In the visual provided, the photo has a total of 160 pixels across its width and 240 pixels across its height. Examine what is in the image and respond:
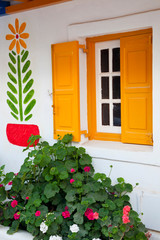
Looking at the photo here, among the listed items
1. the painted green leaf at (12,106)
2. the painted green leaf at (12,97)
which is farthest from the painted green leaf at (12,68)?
the painted green leaf at (12,106)

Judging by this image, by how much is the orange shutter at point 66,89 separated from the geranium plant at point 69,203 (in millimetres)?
236

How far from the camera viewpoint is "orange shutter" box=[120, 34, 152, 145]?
438cm

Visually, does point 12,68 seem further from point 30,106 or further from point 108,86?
point 108,86

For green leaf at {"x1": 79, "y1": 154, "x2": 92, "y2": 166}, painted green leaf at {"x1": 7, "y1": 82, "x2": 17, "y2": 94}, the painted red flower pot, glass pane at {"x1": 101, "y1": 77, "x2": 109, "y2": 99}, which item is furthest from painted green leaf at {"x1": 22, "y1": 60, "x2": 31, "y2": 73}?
green leaf at {"x1": 79, "y1": 154, "x2": 92, "y2": 166}

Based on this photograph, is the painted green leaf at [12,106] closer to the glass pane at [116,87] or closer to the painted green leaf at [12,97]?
the painted green leaf at [12,97]

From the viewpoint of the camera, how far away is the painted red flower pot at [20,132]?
17.7 feet

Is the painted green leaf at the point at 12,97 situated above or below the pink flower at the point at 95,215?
above

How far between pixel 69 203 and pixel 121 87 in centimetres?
169

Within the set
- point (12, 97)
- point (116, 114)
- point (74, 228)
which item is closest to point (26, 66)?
point (12, 97)

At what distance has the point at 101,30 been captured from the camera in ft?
14.6

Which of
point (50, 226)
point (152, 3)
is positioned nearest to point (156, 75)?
point (152, 3)

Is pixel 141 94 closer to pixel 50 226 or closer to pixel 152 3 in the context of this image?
pixel 152 3

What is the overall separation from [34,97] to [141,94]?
175 centimetres

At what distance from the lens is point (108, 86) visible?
489 cm
